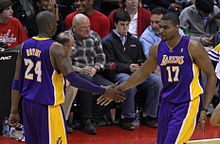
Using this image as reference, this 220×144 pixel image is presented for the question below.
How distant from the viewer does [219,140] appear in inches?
281

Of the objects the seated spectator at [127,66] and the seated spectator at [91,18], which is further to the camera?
the seated spectator at [91,18]

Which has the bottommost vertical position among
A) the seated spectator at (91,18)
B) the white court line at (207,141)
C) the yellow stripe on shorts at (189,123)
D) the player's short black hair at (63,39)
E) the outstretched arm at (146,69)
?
the white court line at (207,141)

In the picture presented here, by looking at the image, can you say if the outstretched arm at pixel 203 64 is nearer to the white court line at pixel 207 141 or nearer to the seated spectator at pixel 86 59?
the white court line at pixel 207 141

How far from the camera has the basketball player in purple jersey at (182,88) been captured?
198 inches

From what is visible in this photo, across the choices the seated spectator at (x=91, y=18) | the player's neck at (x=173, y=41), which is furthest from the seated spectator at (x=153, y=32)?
the player's neck at (x=173, y=41)

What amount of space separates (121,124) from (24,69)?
132 inches

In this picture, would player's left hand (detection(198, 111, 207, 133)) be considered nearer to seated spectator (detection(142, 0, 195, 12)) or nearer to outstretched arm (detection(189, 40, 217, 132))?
outstretched arm (detection(189, 40, 217, 132))

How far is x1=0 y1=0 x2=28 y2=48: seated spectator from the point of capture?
733 cm

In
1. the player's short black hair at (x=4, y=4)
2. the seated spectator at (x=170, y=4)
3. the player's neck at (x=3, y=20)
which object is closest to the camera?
the player's short black hair at (x=4, y=4)

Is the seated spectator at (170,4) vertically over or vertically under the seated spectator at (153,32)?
over

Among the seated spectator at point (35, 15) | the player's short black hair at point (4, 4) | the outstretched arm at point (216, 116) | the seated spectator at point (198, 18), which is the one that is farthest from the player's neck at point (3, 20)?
the outstretched arm at point (216, 116)

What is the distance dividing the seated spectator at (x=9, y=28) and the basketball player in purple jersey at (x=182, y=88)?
3.17 metres

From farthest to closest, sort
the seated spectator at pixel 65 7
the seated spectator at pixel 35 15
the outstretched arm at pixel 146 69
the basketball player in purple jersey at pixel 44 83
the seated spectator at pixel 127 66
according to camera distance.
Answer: the seated spectator at pixel 65 7
the seated spectator at pixel 35 15
the seated spectator at pixel 127 66
the outstretched arm at pixel 146 69
the basketball player in purple jersey at pixel 44 83

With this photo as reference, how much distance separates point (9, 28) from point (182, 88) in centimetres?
361
